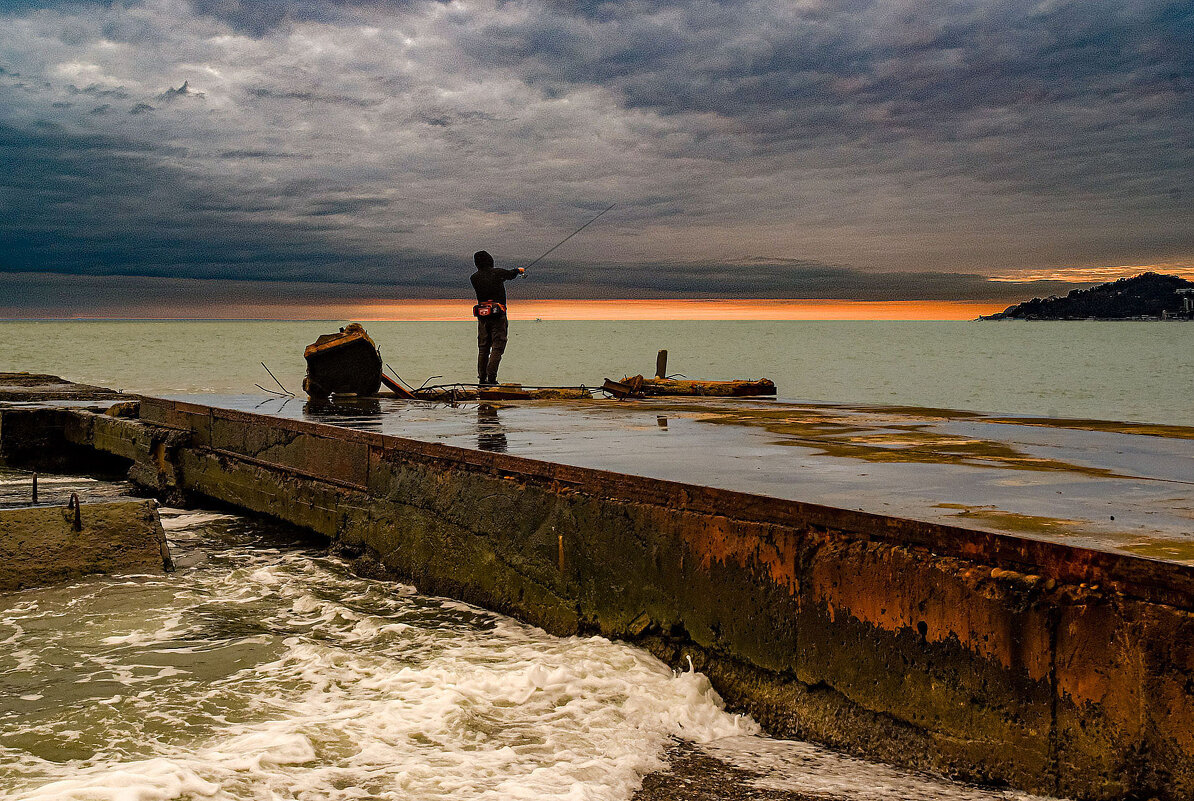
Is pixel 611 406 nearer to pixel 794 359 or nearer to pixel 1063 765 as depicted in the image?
pixel 1063 765

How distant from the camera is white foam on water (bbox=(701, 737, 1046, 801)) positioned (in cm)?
332

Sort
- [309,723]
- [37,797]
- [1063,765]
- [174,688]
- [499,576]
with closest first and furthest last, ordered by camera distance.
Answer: [1063,765] < [37,797] < [309,723] < [174,688] < [499,576]

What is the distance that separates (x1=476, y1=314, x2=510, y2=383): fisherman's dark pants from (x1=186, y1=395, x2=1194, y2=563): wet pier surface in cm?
394

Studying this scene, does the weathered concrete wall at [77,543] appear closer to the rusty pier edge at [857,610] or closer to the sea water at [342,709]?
the sea water at [342,709]

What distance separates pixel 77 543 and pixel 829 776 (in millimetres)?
5501

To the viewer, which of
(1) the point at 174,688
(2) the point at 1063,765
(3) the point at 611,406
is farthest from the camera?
(3) the point at 611,406

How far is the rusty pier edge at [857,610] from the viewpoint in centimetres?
295

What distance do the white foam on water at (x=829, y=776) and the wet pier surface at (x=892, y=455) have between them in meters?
1.00

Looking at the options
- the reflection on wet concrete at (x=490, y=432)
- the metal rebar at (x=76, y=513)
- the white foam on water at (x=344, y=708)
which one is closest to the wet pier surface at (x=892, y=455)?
the reflection on wet concrete at (x=490, y=432)

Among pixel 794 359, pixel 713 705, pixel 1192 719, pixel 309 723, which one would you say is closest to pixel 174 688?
pixel 309 723

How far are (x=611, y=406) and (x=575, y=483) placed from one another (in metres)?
5.21

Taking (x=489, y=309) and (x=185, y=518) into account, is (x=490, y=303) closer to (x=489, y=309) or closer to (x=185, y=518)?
(x=489, y=309)

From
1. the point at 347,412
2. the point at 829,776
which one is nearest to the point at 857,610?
the point at 829,776

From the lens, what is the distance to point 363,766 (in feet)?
12.5
